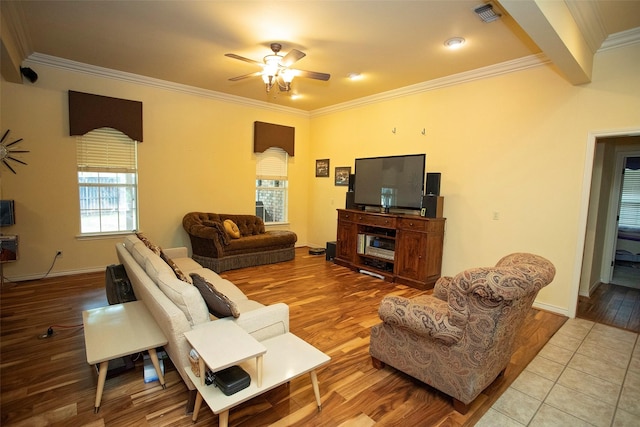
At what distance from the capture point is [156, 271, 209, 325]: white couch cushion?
6.44 feet

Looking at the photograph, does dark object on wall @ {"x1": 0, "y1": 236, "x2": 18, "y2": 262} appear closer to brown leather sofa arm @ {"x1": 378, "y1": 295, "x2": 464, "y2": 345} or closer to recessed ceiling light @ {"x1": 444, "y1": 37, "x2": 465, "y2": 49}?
brown leather sofa arm @ {"x1": 378, "y1": 295, "x2": 464, "y2": 345}

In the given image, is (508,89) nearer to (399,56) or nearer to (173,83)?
(399,56)

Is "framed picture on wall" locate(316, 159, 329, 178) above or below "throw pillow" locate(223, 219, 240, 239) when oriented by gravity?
above

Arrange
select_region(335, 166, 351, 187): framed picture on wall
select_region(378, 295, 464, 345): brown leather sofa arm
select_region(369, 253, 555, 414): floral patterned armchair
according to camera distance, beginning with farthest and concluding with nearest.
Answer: select_region(335, 166, 351, 187): framed picture on wall, select_region(378, 295, 464, 345): brown leather sofa arm, select_region(369, 253, 555, 414): floral patterned armchair

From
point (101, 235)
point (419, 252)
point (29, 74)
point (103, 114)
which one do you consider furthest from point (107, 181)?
point (419, 252)

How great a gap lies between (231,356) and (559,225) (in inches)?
156

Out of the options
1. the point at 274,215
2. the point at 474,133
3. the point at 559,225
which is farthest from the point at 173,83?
the point at 559,225

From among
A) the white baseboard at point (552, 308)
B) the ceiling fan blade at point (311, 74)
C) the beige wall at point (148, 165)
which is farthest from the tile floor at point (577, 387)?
the beige wall at point (148, 165)

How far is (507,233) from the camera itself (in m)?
4.23

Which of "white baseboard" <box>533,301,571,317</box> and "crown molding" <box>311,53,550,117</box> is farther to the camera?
"crown molding" <box>311,53,550,117</box>

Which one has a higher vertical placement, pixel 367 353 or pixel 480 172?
pixel 480 172

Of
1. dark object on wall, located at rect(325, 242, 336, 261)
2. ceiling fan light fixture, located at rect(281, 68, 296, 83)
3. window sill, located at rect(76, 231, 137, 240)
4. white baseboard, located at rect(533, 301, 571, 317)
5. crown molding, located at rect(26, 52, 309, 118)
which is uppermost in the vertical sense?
crown molding, located at rect(26, 52, 309, 118)

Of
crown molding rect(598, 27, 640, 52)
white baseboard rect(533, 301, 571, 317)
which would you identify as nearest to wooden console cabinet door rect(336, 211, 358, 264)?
white baseboard rect(533, 301, 571, 317)

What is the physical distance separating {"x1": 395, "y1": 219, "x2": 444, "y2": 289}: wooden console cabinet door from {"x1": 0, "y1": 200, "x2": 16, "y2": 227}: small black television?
520 cm
